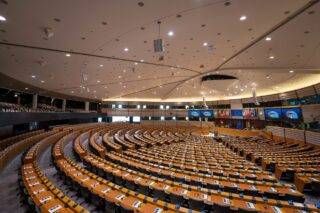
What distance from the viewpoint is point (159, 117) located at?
32.7 metres

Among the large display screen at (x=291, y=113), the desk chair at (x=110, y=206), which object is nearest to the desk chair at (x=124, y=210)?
the desk chair at (x=110, y=206)

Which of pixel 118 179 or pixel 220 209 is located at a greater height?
pixel 220 209

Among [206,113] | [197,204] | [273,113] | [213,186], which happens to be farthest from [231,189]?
[206,113]

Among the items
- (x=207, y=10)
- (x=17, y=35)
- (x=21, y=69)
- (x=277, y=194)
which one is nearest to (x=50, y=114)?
(x=21, y=69)

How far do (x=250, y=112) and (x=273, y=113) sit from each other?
4153 mm

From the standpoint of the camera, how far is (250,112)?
2236cm

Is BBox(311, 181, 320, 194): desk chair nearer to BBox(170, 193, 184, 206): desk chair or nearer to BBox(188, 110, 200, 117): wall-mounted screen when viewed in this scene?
BBox(170, 193, 184, 206): desk chair

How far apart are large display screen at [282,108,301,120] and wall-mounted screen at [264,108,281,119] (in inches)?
32.9

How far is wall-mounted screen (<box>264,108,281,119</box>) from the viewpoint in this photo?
17.4 meters

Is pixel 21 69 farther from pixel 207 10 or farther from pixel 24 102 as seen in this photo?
pixel 24 102

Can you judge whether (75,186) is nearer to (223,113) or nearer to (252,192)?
(252,192)

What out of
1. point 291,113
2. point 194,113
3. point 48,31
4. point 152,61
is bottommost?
point 291,113

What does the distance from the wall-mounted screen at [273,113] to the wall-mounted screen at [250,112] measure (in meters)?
1.92

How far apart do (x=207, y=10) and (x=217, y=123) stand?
27.4 m
